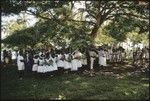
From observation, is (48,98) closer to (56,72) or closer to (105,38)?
(56,72)

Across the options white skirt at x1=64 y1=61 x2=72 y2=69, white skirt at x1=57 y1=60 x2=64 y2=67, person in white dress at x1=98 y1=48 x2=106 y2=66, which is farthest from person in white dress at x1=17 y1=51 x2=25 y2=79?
person in white dress at x1=98 y1=48 x2=106 y2=66

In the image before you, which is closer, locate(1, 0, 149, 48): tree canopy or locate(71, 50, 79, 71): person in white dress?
locate(1, 0, 149, 48): tree canopy

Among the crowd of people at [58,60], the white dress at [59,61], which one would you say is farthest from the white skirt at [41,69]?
the white dress at [59,61]

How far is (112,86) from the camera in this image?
14.9 metres

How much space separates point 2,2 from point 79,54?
5.09m

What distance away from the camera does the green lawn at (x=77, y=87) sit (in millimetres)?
12977

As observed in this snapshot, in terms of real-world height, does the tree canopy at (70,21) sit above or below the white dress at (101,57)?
above

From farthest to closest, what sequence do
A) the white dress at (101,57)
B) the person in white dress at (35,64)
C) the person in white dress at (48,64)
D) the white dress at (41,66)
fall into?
the white dress at (101,57) → the person in white dress at (35,64) → the person in white dress at (48,64) → the white dress at (41,66)

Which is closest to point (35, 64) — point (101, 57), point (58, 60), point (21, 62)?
point (21, 62)

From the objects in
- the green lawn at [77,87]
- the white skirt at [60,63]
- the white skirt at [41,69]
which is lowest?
the green lawn at [77,87]

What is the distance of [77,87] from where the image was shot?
581 inches

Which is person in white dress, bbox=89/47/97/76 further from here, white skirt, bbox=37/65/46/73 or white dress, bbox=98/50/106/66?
white skirt, bbox=37/65/46/73

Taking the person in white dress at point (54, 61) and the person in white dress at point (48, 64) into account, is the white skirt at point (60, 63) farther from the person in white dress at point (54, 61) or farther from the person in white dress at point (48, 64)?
the person in white dress at point (48, 64)

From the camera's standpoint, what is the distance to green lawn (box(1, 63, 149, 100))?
13.0 m
